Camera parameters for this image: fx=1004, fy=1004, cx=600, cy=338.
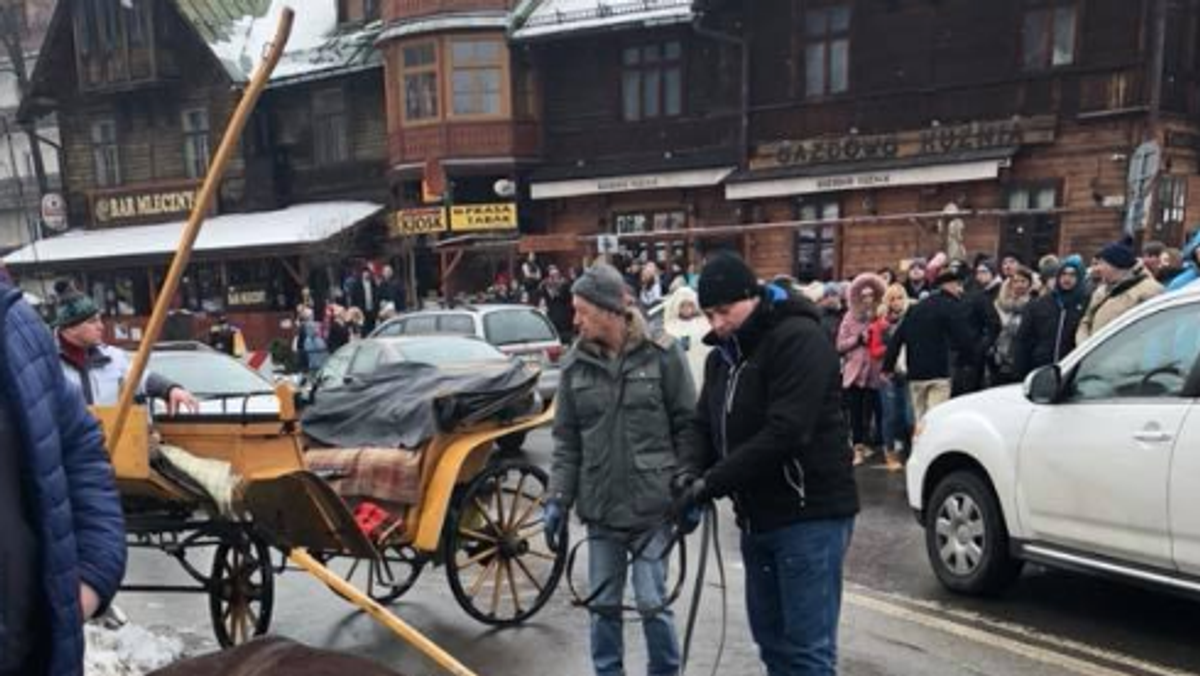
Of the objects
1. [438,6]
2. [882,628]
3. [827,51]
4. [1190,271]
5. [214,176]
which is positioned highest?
[438,6]

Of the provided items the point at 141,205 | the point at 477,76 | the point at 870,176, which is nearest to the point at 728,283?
the point at 870,176

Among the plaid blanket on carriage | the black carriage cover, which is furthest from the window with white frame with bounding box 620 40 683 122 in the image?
the plaid blanket on carriage

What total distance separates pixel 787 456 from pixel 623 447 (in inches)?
32.6

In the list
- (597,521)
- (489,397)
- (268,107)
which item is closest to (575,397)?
(597,521)

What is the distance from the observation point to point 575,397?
412 cm

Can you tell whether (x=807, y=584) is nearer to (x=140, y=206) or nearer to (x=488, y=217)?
(x=488, y=217)

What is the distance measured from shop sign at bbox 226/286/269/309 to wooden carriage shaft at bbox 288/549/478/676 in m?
25.5

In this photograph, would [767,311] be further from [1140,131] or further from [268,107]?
[268,107]

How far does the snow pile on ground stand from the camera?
461 centimetres

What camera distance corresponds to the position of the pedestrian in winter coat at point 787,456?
3.39m

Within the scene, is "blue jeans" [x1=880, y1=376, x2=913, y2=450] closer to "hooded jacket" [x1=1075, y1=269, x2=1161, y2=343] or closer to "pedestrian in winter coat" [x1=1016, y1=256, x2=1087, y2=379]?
"pedestrian in winter coat" [x1=1016, y1=256, x2=1087, y2=379]

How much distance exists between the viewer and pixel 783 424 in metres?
3.33

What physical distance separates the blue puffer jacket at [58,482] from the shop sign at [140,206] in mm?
30625

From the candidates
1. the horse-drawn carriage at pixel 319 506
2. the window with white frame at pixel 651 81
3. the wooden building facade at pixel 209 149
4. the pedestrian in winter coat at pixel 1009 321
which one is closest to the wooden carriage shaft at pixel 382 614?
the horse-drawn carriage at pixel 319 506
